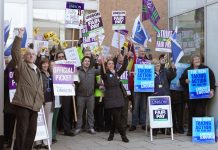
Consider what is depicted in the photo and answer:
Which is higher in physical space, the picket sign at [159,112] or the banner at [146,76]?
the banner at [146,76]

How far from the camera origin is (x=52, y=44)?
34.5 feet

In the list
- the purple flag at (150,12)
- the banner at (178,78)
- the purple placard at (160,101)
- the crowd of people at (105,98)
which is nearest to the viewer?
the crowd of people at (105,98)

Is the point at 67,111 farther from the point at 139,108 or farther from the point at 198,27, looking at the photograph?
the point at 198,27

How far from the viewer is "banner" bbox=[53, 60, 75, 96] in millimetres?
7734

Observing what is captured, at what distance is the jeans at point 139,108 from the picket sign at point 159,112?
0.72m

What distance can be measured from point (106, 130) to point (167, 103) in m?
1.75

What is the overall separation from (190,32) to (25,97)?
18.3 feet

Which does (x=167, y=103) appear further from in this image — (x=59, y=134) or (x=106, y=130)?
(x=59, y=134)

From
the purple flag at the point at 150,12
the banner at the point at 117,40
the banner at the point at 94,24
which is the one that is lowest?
the banner at the point at 117,40

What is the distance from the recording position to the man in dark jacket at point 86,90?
9164 mm

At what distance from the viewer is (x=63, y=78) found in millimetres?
7871

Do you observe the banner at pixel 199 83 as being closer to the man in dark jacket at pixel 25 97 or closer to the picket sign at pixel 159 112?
the picket sign at pixel 159 112

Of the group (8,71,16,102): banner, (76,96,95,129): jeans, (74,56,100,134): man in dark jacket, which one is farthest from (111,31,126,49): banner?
(8,71,16,102): banner

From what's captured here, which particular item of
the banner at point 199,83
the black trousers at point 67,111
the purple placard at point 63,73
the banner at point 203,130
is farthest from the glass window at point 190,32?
the purple placard at point 63,73
